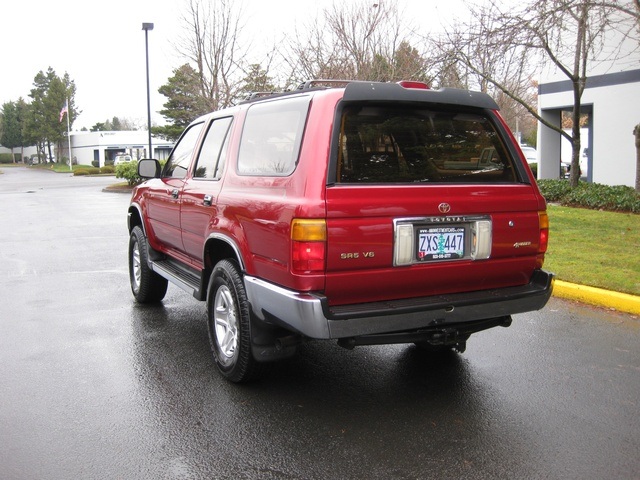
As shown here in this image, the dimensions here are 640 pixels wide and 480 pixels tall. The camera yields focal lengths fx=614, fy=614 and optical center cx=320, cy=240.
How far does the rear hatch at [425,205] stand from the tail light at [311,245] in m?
0.05

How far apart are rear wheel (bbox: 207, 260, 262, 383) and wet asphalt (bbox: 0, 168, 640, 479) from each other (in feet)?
0.55

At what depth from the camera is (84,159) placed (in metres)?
88.4

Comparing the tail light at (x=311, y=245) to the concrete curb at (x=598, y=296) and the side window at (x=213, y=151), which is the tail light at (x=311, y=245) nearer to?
the side window at (x=213, y=151)

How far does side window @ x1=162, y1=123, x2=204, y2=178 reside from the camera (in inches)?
226

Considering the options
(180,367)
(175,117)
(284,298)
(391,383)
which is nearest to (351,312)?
(284,298)

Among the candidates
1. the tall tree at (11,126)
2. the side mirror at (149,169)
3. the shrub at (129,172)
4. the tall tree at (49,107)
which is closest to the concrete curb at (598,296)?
the side mirror at (149,169)

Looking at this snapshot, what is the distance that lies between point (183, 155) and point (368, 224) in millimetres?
2914

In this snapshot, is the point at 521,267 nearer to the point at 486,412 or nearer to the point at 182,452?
the point at 486,412

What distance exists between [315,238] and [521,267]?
1583mm

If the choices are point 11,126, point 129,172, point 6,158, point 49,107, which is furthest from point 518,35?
point 6,158

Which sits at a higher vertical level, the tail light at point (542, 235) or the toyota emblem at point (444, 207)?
the toyota emblem at point (444, 207)

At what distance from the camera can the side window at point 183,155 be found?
575cm

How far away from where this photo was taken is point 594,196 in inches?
537

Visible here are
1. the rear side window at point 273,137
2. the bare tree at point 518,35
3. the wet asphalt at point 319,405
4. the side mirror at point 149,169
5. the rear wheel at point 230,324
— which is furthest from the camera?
the bare tree at point 518,35
